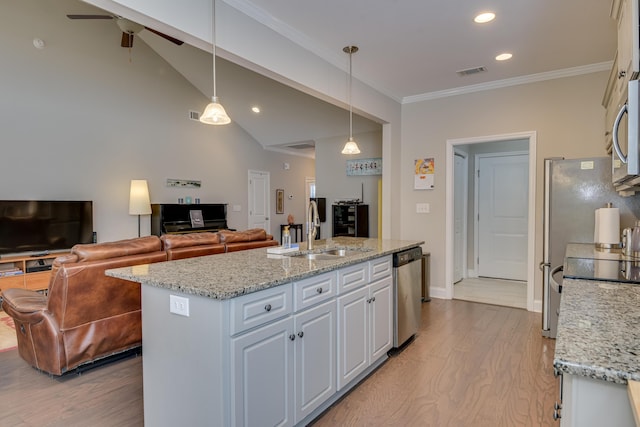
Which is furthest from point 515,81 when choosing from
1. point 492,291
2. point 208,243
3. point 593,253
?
point 208,243

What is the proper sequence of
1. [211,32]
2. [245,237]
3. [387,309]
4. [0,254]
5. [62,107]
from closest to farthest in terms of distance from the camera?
[211,32] < [387,309] < [245,237] < [0,254] < [62,107]

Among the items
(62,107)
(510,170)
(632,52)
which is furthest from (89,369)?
(510,170)

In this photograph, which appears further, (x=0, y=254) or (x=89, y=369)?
(x=0, y=254)

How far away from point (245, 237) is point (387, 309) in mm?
1651

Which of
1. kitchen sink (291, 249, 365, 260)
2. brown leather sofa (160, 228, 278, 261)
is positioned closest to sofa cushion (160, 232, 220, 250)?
brown leather sofa (160, 228, 278, 261)

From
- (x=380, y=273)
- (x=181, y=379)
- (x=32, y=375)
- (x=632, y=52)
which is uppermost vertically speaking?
(x=632, y=52)

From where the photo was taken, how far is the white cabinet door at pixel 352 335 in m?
2.36

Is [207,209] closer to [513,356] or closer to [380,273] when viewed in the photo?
[380,273]

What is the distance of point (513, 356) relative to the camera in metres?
3.09

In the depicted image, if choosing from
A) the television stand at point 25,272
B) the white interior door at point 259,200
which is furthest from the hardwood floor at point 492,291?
the television stand at point 25,272

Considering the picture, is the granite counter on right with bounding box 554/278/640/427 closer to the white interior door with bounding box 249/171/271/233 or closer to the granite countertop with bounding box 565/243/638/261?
the granite countertop with bounding box 565/243/638/261

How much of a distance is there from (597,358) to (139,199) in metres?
6.59

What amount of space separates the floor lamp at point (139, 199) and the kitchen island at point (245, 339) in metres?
4.47

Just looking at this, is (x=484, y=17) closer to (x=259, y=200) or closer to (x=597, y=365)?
(x=597, y=365)
